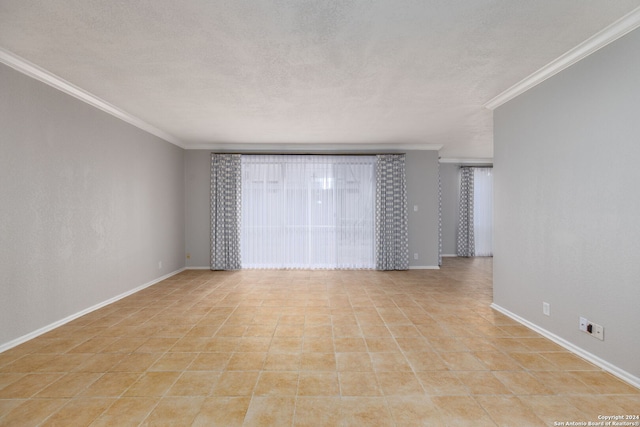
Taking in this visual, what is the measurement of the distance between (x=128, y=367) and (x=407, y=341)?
7.97 ft

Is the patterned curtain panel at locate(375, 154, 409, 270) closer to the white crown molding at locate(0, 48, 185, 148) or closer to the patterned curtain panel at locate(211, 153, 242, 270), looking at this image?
the patterned curtain panel at locate(211, 153, 242, 270)

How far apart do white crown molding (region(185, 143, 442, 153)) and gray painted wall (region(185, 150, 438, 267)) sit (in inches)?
5.4

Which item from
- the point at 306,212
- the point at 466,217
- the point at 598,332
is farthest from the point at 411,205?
the point at 598,332

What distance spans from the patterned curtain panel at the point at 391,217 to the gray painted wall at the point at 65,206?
13.9 feet

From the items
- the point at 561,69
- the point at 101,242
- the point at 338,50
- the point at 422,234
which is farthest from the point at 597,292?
the point at 101,242

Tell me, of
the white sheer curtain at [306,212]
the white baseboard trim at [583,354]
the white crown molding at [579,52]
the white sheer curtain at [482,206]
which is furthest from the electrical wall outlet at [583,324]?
the white sheer curtain at [482,206]

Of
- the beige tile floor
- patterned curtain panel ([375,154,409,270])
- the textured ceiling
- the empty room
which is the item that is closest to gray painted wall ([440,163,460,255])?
patterned curtain panel ([375,154,409,270])

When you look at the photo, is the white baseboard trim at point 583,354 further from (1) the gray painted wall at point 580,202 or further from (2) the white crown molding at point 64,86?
(2) the white crown molding at point 64,86

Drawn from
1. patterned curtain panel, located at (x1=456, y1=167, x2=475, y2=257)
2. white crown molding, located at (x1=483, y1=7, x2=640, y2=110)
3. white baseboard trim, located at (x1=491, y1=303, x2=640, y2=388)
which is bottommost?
white baseboard trim, located at (x1=491, y1=303, x2=640, y2=388)

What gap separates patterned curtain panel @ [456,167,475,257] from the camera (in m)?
7.48

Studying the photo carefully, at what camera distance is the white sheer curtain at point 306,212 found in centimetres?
600

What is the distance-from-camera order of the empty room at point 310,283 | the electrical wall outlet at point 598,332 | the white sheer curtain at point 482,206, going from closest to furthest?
the empty room at point 310,283
the electrical wall outlet at point 598,332
the white sheer curtain at point 482,206

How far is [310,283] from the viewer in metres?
4.91

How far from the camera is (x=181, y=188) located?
5902mm
